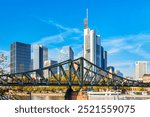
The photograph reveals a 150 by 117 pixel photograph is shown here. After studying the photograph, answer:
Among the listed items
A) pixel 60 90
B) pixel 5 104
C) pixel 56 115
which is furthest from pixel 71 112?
pixel 60 90

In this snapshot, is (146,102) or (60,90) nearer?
(146,102)

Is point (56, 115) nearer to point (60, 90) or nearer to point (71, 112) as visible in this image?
point (71, 112)

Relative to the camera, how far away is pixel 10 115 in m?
3.52

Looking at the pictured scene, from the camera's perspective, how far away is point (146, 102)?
363 centimetres

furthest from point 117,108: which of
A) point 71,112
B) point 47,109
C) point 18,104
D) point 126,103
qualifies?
point 18,104

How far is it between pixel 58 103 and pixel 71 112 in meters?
0.19

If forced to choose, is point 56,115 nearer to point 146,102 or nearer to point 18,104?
point 18,104

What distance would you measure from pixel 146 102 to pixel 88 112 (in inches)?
23.7

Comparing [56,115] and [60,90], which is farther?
[60,90]

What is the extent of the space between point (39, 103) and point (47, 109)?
137 mm

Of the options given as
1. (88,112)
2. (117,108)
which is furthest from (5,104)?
(117,108)

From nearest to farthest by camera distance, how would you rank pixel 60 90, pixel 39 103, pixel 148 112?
pixel 148 112, pixel 39 103, pixel 60 90

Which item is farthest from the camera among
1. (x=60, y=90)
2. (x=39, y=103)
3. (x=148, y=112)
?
(x=60, y=90)

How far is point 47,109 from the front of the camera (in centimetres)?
357
